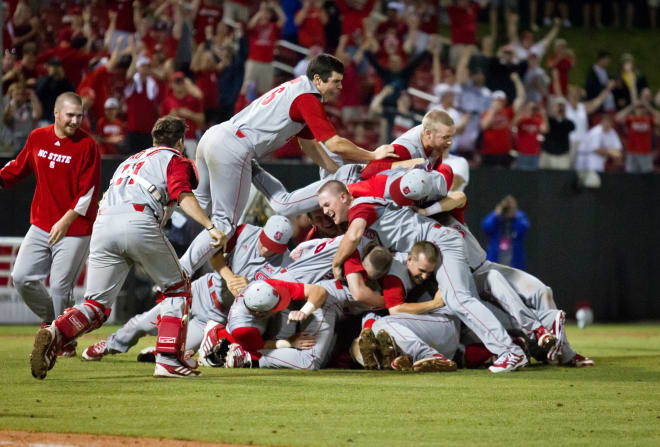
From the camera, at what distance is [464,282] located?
8.77 meters

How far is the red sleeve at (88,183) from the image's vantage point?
8648mm

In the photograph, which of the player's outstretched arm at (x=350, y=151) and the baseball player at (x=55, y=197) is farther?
the baseball player at (x=55, y=197)

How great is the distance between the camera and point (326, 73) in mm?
8672

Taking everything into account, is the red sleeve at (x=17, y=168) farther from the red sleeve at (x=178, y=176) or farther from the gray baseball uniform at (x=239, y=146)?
the red sleeve at (x=178, y=176)

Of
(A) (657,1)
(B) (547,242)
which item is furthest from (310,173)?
(A) (657,1)

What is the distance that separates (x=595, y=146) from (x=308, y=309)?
34.8 ft

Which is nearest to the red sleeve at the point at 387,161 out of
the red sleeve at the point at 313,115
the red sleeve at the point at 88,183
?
the red sleeve at the point at 313,115

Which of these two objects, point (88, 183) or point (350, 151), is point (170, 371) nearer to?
point (88, 183)

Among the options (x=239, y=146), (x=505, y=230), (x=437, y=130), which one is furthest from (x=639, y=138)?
(x=239, y=146)

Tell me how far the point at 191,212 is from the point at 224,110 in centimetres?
867

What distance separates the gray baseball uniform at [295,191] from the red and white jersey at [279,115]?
59 centimetres

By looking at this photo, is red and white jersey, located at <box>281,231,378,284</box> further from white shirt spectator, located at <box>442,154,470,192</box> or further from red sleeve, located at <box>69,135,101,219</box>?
white shirt spectator, located at <box>442,154,470,192</box>

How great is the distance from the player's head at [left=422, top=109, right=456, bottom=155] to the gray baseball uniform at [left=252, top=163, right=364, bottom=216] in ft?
2.97

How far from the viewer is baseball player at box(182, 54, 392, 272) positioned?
871 centimetres
